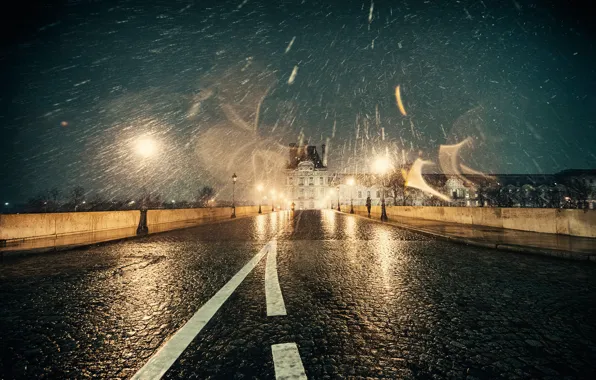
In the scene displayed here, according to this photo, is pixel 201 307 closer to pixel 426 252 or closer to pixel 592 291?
pixel 592 291

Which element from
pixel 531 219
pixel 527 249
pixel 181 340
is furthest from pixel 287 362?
pixel 531 219

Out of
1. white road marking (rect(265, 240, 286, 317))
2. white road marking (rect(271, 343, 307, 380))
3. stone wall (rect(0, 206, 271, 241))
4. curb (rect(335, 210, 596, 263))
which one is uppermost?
stone wall (rect(0, 206, 271, 241))

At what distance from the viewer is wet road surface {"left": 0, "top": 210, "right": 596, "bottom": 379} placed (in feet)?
6.68

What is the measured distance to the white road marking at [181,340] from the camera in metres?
1.92

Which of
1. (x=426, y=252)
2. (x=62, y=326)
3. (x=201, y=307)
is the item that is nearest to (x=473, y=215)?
A: (x=426, y=252)

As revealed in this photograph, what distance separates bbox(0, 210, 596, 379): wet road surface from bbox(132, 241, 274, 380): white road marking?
0.03m

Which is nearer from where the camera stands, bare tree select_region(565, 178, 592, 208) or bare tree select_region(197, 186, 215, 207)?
bare tree select_region(565, 178, 592, 208)

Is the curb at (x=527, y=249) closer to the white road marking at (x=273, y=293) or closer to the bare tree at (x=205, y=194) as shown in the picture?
the white road marking at (x=273, y=293)

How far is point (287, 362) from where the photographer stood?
2041mm

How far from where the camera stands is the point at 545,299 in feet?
11.6

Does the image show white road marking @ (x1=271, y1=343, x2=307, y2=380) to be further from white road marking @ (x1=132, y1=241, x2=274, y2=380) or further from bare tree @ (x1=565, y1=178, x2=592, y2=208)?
bare tree @ (x1=565, y1=178, x2=592, y2=208)

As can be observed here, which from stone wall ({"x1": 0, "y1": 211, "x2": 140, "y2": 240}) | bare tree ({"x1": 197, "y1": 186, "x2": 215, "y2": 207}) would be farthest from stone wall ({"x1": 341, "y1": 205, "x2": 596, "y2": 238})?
bare tree ({"x1": 197, "y1": 186, "x2": 215, "y2": 207})

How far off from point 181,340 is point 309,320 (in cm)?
118

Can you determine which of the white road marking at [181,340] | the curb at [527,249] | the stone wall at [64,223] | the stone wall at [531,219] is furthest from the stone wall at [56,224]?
the stone wall at [531,219]
